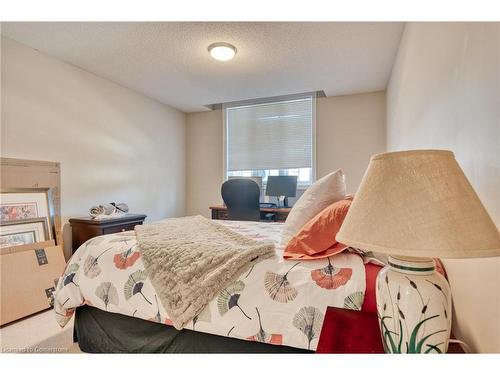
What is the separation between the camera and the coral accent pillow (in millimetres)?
1207

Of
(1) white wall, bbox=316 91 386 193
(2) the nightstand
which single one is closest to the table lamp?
(2) the nightstand

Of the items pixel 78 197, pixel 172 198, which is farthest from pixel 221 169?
pixel 78 197

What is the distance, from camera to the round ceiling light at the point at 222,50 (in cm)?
243

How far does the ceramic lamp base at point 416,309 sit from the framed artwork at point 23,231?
2886 millimetres

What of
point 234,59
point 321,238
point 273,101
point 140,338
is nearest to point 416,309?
point 321,238

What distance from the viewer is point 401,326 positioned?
0.65 metres

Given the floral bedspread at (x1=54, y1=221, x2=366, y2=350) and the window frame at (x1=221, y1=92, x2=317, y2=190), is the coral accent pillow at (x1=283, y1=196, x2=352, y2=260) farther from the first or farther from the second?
the window frame at (x1=221, y1=92, x2=317, y2=190)

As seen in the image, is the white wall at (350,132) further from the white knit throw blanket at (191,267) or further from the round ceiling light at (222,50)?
the white knit throw blanket at (191,267)

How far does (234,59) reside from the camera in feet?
9.04

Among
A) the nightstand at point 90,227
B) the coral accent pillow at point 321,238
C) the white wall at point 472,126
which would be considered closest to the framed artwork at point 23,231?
the nightstand at point 90,227

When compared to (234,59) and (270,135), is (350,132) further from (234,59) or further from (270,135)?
(234,59)
